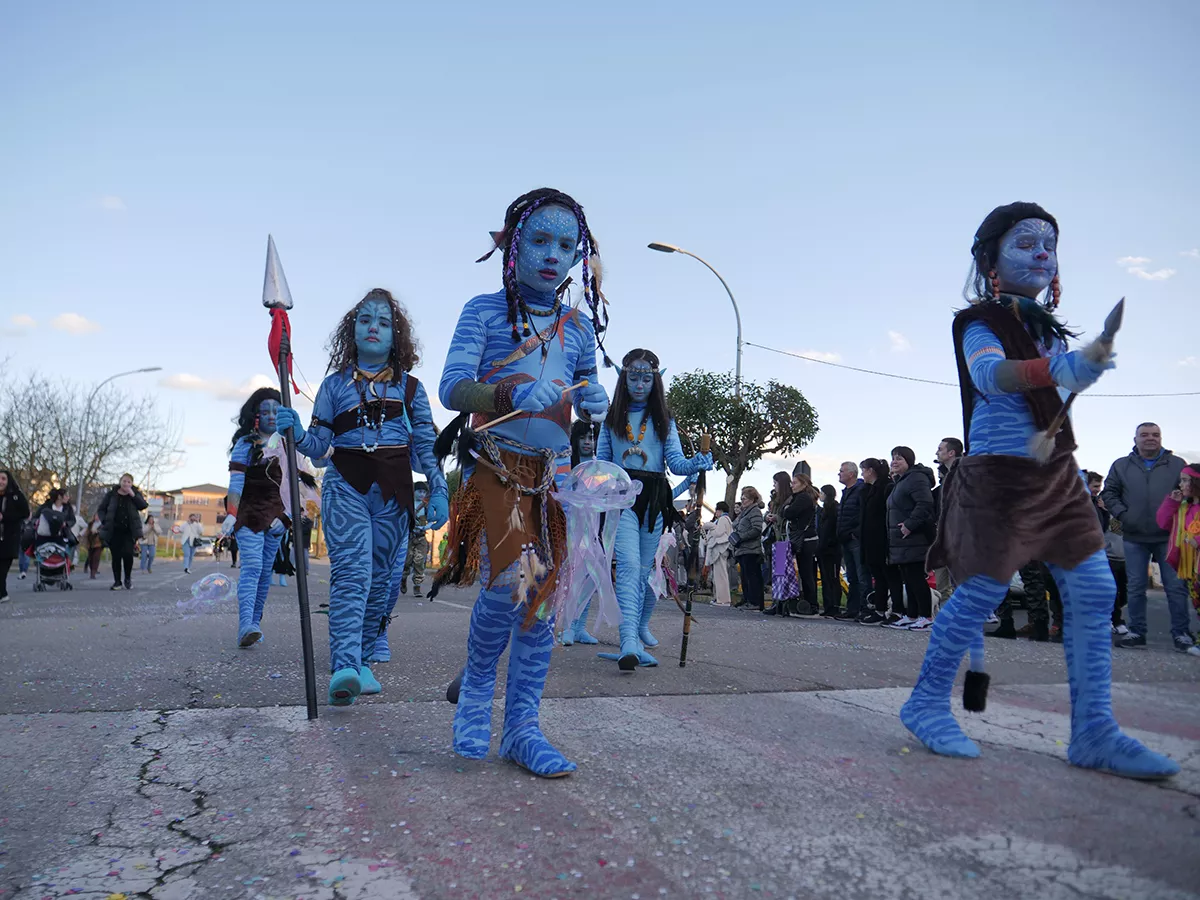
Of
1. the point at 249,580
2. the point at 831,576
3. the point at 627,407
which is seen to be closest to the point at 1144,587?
the point at 831,576

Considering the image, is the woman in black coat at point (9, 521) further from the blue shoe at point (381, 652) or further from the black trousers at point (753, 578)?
the black trousers at point (753, 578)

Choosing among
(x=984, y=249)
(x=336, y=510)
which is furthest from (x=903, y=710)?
(x=336, y=510)

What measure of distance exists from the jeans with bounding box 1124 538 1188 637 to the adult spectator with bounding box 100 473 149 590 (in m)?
13.7

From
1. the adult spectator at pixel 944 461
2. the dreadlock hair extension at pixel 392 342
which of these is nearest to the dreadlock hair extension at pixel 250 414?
the dreadlock hair extension at pixel 392 342

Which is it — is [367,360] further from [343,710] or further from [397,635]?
[397,635]

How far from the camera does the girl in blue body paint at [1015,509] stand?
3.12 m

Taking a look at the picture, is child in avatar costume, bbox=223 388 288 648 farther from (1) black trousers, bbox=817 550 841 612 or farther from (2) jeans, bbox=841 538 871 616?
(1) black trousers, bbox=817 550 841 612

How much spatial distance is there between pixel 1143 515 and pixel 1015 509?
222 inches

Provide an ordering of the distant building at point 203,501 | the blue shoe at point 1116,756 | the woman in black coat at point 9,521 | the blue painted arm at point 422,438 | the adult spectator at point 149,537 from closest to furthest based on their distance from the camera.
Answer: the blue shoe at point 1116,756 → the blue painted arm at point 422,438 → the woman in black coat at point 9,521 → the adult spectator at point 149,537 → the distant building at point 203,501

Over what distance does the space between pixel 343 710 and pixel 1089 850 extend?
10.0ft

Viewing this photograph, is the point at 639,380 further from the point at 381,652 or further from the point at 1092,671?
the point at 1092,671

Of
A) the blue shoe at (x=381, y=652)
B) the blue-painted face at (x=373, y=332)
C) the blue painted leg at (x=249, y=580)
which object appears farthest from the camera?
the blue painted leg at (x=249, y=580)

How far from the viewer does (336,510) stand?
15.1 feet

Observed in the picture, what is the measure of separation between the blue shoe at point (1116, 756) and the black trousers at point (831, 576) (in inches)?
337
